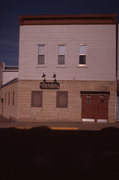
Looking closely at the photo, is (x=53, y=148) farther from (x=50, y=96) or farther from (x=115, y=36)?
(x=115, y=36)

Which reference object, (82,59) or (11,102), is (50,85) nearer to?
(82,59)

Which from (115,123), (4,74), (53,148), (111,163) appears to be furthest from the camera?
(4,74)

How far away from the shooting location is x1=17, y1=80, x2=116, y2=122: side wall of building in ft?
67.9

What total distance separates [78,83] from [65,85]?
101cm

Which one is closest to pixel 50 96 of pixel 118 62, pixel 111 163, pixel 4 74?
pixel 118 62

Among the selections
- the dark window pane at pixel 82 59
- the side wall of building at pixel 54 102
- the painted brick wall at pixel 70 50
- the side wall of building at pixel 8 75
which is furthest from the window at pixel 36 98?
the side wall of building at pixel 8 75

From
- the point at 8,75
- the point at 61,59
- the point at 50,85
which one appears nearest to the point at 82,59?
the point at 61,59

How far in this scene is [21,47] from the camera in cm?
2131

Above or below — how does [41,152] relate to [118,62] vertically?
below

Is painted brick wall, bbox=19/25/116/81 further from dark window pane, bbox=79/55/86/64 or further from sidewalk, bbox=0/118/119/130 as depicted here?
sidewalk, bbox=0/118/119/130

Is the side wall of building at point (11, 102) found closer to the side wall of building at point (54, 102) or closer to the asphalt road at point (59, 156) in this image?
the side wall of building at point (54, 102)

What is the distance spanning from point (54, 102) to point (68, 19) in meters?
6.52

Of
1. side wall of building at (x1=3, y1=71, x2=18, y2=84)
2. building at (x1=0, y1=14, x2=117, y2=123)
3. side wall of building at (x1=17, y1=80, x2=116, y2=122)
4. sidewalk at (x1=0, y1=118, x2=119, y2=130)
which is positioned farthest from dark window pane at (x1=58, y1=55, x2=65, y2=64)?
side wall of building at (x1=3, y1=71, x2=18, y2=84)

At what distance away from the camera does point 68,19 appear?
21.2 m
